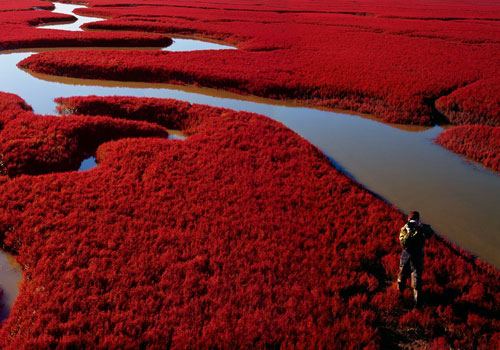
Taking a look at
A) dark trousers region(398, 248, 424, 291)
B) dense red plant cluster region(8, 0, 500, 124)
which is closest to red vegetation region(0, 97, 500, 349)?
dark trousers region(398, 248, 424, 291)

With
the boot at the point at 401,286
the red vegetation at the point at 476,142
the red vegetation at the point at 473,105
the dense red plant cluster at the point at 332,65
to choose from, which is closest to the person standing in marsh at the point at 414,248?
the boot at the point at 401,286

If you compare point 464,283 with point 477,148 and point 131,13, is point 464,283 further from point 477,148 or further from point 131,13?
point 131,13

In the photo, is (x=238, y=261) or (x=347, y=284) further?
(x=238, y=261)

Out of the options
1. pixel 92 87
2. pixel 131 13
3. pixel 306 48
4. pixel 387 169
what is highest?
pixel 131 13

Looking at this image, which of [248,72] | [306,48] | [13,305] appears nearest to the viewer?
[13,305]

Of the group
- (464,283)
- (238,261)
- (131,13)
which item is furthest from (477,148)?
(131,13)

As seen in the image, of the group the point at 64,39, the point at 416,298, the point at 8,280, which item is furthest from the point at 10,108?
the point at 64,39

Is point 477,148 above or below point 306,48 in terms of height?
below

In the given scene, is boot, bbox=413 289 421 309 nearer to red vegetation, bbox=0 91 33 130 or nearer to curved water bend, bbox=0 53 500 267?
curved water bend, bbox=0 53 500 267
